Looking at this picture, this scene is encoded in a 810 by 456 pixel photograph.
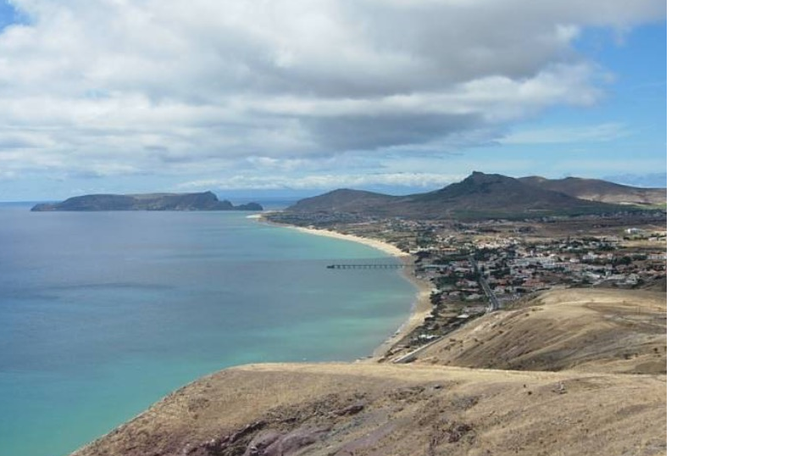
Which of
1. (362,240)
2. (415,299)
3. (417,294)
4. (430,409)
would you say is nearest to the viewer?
(430,409)

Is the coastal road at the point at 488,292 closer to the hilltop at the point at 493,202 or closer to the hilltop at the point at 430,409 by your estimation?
the hilltop at the point at 430,409

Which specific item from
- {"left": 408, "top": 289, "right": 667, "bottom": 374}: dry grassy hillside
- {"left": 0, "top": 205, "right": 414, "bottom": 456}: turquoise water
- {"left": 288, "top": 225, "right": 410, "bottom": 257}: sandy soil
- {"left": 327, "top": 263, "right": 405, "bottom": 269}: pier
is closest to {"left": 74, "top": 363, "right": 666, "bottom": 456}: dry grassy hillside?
{"left": 408, "top": 289, "right": 667, "bottom": 374}: dry grassy hillside

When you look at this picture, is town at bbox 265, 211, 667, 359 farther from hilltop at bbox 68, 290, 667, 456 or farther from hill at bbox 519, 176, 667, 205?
hill at bbox 519, 176, 667, 205

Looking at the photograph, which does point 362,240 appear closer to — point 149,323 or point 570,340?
point 149,323

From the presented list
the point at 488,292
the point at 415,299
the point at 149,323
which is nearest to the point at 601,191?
the point at 488,292

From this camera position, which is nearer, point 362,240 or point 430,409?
point 430,409
